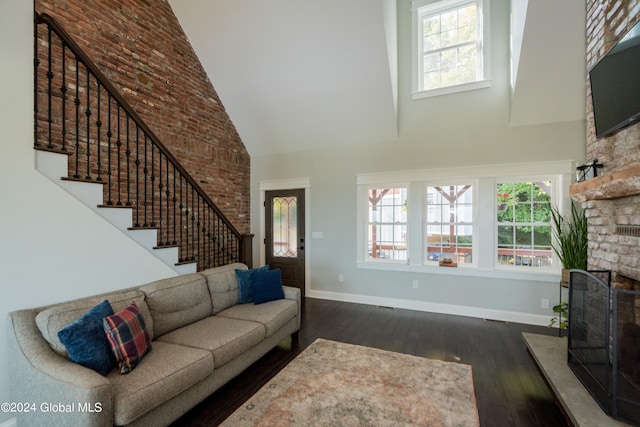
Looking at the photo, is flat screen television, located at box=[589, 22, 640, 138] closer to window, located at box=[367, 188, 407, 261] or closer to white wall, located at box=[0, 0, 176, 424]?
window, located at box=[367, 188, 407, 261]

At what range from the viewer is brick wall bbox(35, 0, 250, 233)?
135 inches

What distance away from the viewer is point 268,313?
119 inches

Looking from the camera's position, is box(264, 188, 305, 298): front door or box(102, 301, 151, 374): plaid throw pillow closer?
box(102, 301, 151, 374): plaid throw pillow

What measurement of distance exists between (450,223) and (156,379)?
415cm

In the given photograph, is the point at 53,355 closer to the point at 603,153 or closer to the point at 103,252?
the point at 103,252

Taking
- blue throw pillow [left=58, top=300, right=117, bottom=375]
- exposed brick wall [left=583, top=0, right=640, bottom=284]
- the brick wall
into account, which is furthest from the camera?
the brick wall

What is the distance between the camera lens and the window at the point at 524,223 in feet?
13.1

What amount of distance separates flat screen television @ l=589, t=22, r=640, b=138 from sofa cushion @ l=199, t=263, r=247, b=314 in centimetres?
374

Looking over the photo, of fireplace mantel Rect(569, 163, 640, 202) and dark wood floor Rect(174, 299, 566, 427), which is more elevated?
fireplace mantel Rect(569, 163, 640, 202)

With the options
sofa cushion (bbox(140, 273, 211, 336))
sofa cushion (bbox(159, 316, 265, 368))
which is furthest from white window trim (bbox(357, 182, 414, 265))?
sofa cushion (bbox(140, 273, 211, 336))

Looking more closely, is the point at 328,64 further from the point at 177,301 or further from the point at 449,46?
the point at 177,301

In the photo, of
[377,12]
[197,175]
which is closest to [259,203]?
[197,175]

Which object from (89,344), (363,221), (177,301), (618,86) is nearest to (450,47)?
(618,86)

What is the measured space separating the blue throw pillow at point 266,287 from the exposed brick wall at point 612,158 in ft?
10.4
